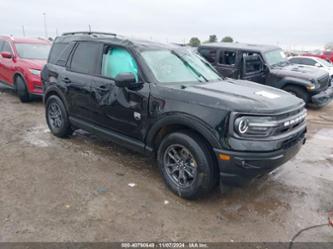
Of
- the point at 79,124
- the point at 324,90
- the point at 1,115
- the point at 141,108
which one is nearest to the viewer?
the point at 141,108

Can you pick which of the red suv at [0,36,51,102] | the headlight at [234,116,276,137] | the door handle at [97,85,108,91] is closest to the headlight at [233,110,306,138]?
the headlight at [234,116,276,137]

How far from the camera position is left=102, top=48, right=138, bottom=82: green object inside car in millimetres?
3858

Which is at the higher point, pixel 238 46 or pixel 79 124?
pixel 238 46

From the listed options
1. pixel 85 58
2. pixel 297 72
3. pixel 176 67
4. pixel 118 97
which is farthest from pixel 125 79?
pixel 297 72

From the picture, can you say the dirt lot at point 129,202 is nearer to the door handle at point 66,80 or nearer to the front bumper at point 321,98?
the door handle at point 66,80

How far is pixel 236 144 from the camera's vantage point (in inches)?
113

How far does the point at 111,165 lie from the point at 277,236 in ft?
8.05

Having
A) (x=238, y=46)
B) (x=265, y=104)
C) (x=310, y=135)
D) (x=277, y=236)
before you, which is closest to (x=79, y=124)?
(x=265, y=104)

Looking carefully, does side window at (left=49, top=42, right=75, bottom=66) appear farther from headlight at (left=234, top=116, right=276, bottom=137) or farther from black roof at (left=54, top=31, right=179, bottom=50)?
headlight at (left=234, top=116, right=276, bottom=137)

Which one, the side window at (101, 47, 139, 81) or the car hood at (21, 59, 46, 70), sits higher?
the side window at (101, 47, 139, 81)

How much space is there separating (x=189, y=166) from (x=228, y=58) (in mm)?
5874

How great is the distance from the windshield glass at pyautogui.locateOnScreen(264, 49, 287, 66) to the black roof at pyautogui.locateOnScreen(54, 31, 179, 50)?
4.96m

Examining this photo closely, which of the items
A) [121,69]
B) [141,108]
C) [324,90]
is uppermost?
[121,69]

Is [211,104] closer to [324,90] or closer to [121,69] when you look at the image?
[121,69]
